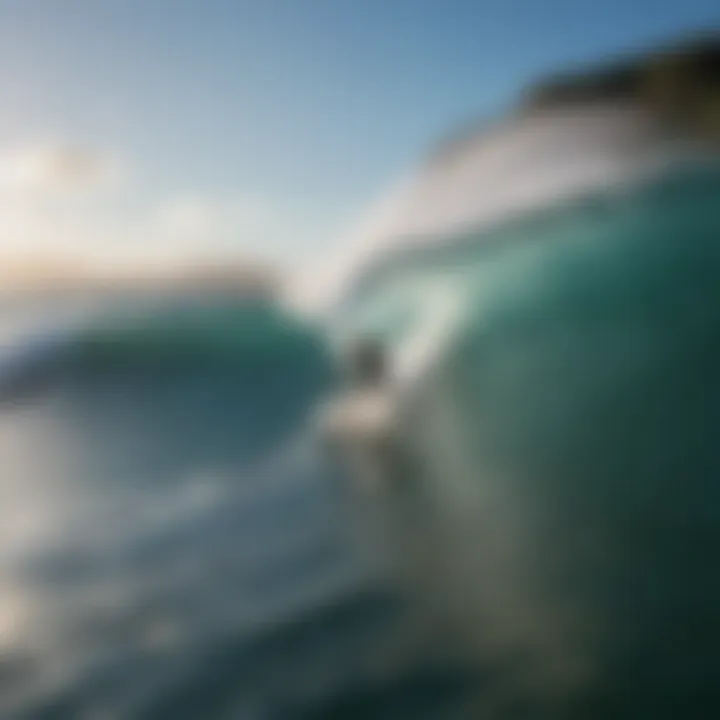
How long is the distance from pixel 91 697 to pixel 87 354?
0.38 m

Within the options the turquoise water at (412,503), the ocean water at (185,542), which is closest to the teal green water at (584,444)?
the turquoise water at (412,503)

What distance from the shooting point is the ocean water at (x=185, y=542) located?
103 centimetres

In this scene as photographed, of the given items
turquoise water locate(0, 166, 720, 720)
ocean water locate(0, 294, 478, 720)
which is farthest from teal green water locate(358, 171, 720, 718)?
ocean water locate(0, 294, 478, 720)

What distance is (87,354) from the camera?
1.18m

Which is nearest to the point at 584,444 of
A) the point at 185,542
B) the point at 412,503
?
the point at 412,503

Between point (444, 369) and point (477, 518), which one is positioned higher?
point (444, 369)

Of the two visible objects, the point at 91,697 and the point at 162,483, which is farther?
the point at 162,483

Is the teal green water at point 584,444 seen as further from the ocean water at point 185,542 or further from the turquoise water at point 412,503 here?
the ocean water at point 185,542

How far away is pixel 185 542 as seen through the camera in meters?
1.10

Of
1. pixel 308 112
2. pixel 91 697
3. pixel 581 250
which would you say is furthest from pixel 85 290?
pixel 581 250

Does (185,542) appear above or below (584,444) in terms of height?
above

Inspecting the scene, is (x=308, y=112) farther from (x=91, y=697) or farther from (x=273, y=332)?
(x=91, y=697)

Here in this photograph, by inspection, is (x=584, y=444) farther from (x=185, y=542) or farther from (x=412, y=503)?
(x=185, y=542)

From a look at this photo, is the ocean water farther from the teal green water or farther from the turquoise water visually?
the teal green water
